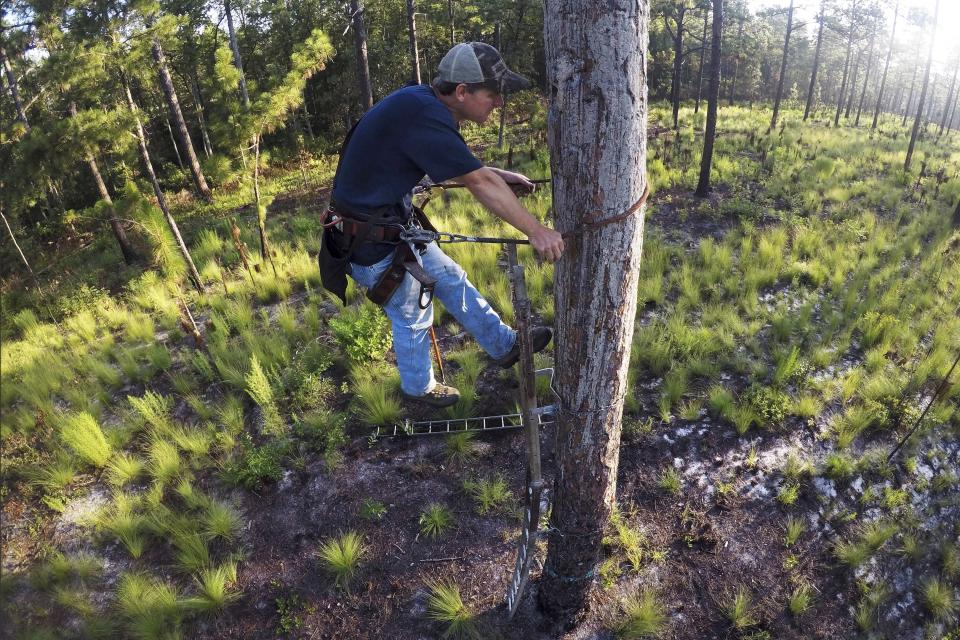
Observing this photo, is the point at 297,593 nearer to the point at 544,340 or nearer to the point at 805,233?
the point at 544,340

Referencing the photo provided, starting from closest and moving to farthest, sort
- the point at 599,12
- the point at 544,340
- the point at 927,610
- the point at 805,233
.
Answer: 1. the point at 599,12
2. the point at 927,610
3. the point at 544,340
4. the point at 805,233

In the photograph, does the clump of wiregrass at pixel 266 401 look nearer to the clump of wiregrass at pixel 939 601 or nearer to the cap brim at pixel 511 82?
the cap brim at pixel 511 82

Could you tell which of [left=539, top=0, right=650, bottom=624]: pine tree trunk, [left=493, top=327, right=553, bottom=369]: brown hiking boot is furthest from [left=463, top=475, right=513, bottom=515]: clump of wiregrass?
[left=493, top=327, right=553, bottom=369]: brown hiking boot

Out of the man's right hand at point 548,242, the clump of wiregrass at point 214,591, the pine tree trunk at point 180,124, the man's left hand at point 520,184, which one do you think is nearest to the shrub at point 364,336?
the clump of wiregrass at point 214,591

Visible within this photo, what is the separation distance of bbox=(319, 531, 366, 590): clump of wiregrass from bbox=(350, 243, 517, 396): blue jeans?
128 centimetres

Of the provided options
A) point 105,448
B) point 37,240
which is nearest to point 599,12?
point 105,448

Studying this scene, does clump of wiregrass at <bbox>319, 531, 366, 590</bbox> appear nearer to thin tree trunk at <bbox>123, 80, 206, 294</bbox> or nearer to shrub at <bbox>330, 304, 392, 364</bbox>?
shrub at <bbox>330, 304, 392, 364</bbox>

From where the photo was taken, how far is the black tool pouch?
2.90 m

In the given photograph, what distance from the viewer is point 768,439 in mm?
3861

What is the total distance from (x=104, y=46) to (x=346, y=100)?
63.0ft

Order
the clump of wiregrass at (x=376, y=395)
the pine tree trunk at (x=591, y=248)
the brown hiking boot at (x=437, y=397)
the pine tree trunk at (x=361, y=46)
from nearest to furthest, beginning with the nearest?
the pine tree trunk at (x=591, y=248) → the brown hiking boot at (x=437, y=397) → the clump of wiregrass at (x=376, y=395) → the pine tree trunk at (x=361, y=46)

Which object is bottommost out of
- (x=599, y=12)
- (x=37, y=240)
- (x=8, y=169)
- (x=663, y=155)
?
(x=37, y=240)

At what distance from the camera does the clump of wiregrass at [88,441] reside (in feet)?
13.1

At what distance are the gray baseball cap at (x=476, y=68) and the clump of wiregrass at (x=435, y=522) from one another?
8.57 feet
